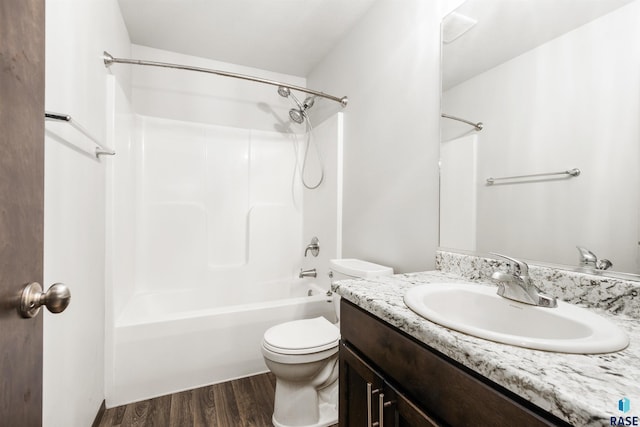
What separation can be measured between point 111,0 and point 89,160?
1.04m

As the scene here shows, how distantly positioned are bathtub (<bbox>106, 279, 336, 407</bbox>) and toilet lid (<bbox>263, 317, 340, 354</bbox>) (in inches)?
13.8

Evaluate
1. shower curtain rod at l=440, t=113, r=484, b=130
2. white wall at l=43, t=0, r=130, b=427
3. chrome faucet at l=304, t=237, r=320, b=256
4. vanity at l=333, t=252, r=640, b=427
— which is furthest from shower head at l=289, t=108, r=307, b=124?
vanity at l=333, t=252, r=640, b=427

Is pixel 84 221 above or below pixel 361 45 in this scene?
below

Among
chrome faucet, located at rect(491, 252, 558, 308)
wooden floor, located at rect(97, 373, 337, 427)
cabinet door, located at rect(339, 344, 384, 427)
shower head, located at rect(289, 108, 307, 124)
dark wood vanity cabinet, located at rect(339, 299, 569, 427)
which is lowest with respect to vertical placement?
wooden floor, located at rect(97, 373, 337, 427)

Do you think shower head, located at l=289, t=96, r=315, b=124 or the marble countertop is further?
shower head, located at l=289, t=96, r=315, b=124

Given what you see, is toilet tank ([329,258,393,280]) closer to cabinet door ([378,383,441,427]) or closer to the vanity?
the vanity

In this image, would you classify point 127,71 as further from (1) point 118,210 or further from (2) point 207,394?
(2) point 207,394

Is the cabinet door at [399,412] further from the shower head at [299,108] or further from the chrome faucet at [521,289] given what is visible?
the shower head at [299,108]

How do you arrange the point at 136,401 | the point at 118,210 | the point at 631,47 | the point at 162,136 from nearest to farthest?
the point at 631,47 → the point at 136,401 → the point at 118,210 → the point at 162,136

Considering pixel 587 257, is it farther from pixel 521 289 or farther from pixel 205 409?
pixel 205 409

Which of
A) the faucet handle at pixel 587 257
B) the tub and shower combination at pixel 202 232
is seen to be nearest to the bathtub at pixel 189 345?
the tub and shower combination at pixel 202 232

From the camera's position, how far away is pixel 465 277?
3.71 ft

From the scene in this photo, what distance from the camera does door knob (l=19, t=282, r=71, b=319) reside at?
1.49 feet

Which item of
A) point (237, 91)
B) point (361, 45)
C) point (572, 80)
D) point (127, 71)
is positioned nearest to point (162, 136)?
point (127, 71)
